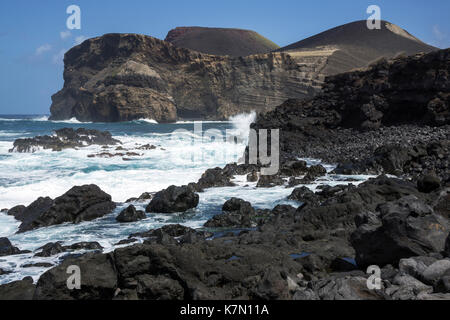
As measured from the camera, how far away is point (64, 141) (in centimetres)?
3153

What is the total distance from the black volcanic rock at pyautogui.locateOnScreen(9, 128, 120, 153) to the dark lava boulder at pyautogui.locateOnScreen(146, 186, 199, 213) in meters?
19.0

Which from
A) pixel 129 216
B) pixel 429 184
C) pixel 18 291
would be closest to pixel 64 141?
pixel 129 216

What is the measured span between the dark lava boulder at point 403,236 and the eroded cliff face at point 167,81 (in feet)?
234

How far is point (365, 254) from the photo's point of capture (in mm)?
5387

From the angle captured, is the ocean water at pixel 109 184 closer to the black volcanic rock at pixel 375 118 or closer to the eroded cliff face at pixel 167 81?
the black volcanic rock at pixel 375 118

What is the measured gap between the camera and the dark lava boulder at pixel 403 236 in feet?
16.6

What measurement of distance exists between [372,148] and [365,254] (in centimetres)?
1609

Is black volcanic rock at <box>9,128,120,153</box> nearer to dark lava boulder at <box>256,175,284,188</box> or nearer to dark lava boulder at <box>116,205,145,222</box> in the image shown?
dark lava boulder at <box>256,175,284,188</box>

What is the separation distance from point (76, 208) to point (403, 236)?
8363 mm

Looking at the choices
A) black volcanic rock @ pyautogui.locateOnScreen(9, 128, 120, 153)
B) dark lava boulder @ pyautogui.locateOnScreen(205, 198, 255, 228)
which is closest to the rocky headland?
black volcanic rock @ pyautogui.locateOnScreen(9, 128, 120, 153)

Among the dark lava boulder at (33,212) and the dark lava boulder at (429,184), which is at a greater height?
the dark lava boulder at (429,184)

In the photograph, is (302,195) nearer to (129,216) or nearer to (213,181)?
(213,181)

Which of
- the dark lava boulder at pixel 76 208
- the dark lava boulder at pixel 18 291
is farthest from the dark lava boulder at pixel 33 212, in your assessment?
the dark lava boulder at pixel 18 291

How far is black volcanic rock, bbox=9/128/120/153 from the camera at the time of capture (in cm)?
2818
